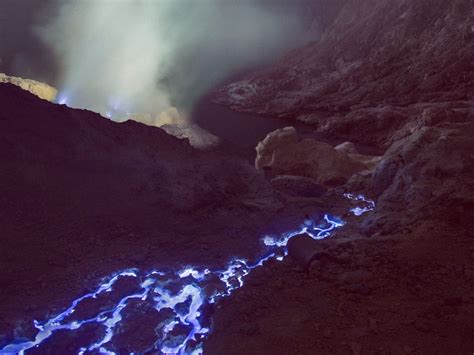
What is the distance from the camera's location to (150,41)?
5509 centimetres

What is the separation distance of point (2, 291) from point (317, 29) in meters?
48.4

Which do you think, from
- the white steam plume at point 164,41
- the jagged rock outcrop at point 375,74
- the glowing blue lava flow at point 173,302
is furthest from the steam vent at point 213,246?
the white steam plume at point 164,41

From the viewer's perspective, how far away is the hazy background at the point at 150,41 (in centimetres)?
4603

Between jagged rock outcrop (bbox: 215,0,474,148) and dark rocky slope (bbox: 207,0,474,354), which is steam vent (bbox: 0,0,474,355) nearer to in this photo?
dark rocky slope (bbox: 207,0,474,354)

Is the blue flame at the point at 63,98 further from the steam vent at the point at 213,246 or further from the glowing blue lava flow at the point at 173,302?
the glowing blue lava flow at the point at 173,302

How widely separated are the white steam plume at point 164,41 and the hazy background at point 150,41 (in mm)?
112

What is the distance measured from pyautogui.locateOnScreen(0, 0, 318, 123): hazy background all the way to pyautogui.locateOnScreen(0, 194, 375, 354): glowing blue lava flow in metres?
34.2

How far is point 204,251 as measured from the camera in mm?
8953

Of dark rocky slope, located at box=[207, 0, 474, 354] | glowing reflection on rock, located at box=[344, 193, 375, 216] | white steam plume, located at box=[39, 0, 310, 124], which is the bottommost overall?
dark rocky slope, located at box=[207, 0, 474, 354]

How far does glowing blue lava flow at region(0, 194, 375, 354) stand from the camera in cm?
675

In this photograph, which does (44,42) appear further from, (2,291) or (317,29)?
(2,291)

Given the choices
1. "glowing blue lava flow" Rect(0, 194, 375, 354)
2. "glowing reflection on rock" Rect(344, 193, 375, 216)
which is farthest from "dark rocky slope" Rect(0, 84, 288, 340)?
"glowing reflection on rock" Rect(344, 193, 375, 216)

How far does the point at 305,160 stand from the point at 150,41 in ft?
129

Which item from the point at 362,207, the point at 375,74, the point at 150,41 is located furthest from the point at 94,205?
the point at 150,41
